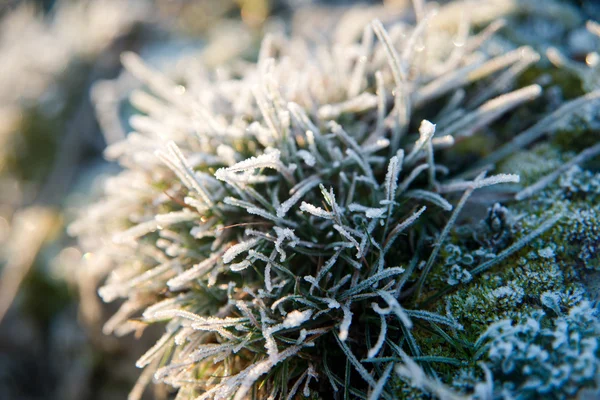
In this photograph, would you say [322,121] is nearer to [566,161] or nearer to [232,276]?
[232,276]

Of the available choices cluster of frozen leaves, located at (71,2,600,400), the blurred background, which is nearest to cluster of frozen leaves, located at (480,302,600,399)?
cluster of frozen leaves, located at (71,2,600,400)

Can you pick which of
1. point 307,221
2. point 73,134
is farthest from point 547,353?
point 73,134

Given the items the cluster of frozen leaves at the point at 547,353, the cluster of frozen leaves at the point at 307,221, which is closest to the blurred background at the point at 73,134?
the cluster of frozen leaves at the point at 307,221

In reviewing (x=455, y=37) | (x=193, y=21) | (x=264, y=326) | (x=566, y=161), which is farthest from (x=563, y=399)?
(x=193, y=21)

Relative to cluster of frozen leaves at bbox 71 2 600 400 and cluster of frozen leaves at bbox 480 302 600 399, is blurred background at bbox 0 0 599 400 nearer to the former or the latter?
cluster of frozen leaves at bbox 71 2 600 400

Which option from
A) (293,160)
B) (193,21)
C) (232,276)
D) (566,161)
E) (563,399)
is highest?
(193,21)

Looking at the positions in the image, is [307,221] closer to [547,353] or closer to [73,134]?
[547,353]
